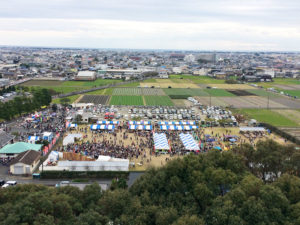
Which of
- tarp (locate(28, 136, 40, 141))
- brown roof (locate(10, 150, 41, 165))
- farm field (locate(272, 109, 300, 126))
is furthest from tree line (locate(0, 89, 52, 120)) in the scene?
farm field (locate(272, 109, 300, 126))

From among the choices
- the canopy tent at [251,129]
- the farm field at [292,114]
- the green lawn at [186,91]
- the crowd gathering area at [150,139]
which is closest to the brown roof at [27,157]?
the crowd gathering area at [150,139]

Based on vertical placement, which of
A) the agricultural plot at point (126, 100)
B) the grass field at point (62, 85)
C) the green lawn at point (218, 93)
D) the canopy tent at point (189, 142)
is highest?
the grass field at point (62, 85)

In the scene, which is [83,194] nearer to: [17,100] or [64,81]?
[17,100]

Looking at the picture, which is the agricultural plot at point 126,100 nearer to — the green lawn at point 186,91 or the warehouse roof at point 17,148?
the green lawn at point 186,91

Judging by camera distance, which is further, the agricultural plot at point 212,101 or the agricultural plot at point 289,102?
the agricultural plot at point 212,101

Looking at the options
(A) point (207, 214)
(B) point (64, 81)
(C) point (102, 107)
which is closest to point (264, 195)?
(A) point (207, 214)

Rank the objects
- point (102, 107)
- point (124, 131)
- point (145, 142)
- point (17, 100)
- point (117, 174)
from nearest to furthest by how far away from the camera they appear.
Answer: point (117, 174)
point (145, 142)
point (124, 131)
point (17, 100)
point (102, 107)
